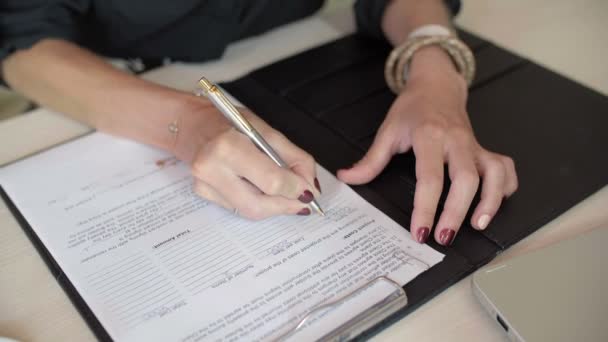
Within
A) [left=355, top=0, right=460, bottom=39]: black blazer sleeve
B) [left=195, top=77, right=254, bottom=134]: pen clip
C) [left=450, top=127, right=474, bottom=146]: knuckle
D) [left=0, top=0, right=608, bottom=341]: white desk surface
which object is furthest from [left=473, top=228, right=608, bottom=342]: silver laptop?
[left=355, top=0, right=460, bottom=39]: black blazer sleeve

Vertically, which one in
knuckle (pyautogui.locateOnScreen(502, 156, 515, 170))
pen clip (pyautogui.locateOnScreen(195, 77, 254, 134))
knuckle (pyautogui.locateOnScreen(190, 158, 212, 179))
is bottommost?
knuckle (pyautogui.locateOnScreen(502, 156, 515, 170))

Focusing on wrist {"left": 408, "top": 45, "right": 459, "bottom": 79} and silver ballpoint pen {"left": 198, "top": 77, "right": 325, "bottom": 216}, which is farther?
wrist {"left": 408, "top": 45, "right": 459, "bottom": 79}

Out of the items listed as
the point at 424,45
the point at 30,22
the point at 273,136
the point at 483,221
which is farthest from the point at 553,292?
the point at 30,22

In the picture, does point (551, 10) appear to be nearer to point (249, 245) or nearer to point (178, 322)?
point (249, 245)

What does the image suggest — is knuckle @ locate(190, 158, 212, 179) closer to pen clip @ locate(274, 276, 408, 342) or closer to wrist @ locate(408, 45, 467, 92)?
pen clip @ locate(274, 276, 408, 342)

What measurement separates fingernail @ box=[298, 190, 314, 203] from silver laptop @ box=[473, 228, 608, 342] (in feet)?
0.59

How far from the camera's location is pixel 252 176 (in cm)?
55

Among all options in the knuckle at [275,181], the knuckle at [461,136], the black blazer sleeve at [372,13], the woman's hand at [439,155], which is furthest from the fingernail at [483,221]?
the black blazer sleeve at [372,13]

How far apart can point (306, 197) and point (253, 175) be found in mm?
60

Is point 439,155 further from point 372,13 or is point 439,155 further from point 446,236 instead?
point 372,13

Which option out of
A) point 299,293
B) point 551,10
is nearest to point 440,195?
point 299,293

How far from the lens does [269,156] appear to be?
0.57 meters

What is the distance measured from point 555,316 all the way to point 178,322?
13.0 inches

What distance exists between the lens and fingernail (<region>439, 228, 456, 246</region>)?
54 cm
